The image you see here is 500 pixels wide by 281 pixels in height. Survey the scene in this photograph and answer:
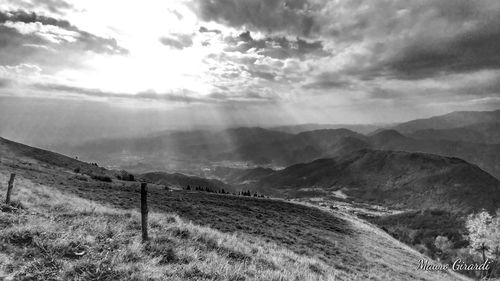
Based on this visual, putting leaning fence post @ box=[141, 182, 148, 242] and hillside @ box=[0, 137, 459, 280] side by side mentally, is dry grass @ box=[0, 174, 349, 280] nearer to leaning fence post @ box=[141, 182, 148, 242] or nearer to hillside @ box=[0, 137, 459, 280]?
hillside @ box=[0, 137, 459, 280]

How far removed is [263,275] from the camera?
10.7 m

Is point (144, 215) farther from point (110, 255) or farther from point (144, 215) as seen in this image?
point (110, 255)

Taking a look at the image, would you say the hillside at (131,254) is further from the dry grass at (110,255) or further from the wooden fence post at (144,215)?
the wooden fence post at (144,215)

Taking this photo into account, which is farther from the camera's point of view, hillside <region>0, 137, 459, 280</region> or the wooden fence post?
the wooden fence post

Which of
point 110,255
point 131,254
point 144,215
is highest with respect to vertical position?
point 144,215

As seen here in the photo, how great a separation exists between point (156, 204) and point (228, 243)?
1978 cm

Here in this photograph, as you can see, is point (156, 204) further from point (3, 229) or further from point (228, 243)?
point (3, 229)

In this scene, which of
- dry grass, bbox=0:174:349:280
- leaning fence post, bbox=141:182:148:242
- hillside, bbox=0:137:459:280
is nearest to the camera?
dry grass, bbox=0:174:349:280

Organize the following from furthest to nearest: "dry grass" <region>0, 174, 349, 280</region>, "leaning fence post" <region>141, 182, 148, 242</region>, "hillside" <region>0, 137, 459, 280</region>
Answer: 1. "leaning fence post" <region>141, 182, 148, 242</region>
2. "hillside" <region>0, 137, 459, 280</region>
3. "dry grass" <region>0, 174, 349, 280</region>

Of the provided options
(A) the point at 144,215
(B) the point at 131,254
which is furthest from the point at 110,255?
(A) the point at 144,215

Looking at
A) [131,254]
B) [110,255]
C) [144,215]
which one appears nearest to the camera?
[110,255]

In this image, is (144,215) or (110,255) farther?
(144,215)

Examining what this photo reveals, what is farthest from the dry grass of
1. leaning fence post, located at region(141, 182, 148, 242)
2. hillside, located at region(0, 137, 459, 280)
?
leaning fence post, located at region(141, 182, 148, 242)

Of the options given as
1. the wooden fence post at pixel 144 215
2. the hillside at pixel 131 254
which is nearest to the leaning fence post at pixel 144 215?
the wooden fence post at pixel 144 215
